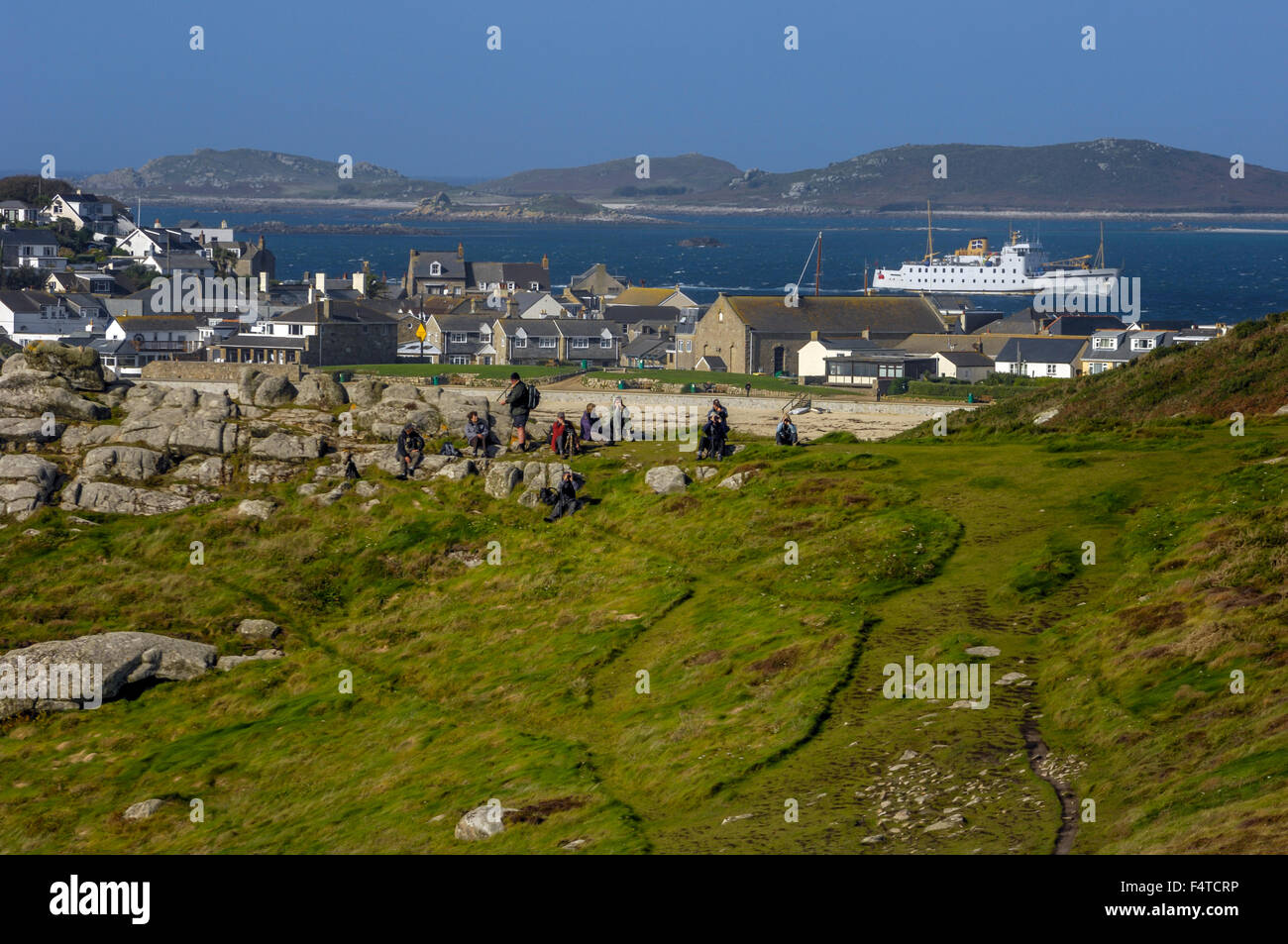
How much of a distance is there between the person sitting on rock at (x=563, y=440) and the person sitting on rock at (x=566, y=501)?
12.9ft

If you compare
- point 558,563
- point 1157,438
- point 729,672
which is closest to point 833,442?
point 1157,438

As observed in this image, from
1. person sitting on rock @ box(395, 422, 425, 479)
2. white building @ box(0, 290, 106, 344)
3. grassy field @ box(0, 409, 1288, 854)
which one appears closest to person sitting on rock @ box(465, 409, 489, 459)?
person sitting on rock @ box(395, 422, 425, 479)

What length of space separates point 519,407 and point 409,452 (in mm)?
3712

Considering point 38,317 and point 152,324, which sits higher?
point 38,317

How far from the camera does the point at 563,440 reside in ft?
145

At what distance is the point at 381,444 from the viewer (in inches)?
1907

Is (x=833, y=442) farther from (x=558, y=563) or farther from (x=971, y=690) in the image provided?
(x=971, y=690)

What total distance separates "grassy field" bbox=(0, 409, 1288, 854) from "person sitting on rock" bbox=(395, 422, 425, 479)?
183cm

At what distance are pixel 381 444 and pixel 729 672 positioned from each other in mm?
24680

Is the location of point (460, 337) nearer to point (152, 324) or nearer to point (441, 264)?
point (152, 324)

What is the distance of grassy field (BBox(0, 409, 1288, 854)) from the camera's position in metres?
20.4

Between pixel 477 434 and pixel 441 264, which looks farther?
pixel 441 264

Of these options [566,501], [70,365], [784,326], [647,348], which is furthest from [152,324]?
[566,501]
